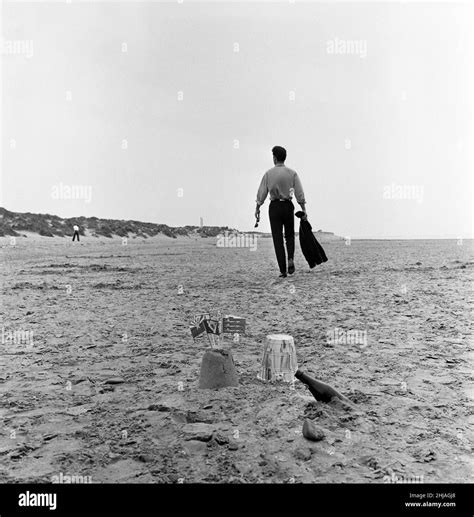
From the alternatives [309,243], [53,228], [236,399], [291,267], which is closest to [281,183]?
[309,243]

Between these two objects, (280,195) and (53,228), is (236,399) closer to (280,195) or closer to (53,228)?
(280,195)

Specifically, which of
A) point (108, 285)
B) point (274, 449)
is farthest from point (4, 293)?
point (274, 449)

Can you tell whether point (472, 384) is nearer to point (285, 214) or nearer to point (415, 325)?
point (415, 325)

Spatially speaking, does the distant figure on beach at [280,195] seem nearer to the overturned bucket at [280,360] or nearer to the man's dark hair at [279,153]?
the man's dark hair at [279,153]

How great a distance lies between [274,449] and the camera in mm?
2135

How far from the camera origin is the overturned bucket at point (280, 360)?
118 inches

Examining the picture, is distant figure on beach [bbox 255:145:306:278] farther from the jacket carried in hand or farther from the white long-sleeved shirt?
the jacket carried in hand

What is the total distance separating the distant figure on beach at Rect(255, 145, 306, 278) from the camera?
7969 millimetres

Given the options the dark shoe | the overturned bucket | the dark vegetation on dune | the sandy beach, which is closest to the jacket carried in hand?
the dark shoe

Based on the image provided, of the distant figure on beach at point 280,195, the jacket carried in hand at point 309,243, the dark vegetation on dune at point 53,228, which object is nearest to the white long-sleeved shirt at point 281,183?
the distant figure on beach at point 280,195

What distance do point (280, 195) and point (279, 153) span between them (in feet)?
2.37
